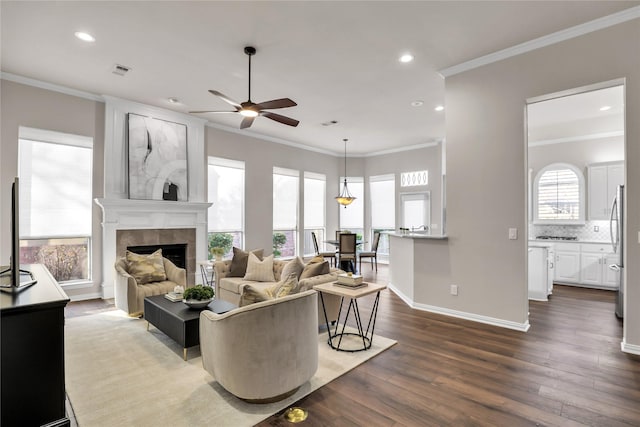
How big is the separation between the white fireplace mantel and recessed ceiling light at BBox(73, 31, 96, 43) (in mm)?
2438

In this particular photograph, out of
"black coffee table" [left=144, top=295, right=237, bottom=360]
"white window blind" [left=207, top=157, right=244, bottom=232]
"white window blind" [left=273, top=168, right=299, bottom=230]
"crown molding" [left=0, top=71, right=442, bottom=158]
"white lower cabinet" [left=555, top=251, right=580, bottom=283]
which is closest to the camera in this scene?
"black coffee table" [left=144, top=295, right=237, bottom=360]

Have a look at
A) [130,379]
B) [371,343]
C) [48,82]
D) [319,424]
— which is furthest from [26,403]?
[48,82]

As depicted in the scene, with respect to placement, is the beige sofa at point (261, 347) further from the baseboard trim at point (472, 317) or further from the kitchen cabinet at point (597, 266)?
the kitchen cabinet at point (597, 266)

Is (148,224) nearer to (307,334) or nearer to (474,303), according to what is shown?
(307,334)

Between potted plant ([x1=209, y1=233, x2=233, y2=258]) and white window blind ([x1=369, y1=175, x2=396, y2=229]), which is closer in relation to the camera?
potted plant ([x1=209, y1=233, x2=233, y2=258])

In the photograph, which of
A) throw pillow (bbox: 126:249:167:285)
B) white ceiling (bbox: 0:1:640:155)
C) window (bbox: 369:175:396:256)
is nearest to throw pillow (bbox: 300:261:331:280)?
throw pillow (bbox: 126:249:167:285)

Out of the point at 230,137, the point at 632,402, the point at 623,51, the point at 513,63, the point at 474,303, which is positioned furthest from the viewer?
the point at 230,137

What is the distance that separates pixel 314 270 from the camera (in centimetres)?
375

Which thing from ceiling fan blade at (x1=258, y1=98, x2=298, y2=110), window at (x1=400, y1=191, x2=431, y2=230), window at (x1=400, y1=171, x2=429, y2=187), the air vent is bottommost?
window at (x1=400, y1=191, x2=431, y2=230)

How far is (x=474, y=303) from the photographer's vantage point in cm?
416

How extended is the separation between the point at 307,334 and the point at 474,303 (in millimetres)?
2680

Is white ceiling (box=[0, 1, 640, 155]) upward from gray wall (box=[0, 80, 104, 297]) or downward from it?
upward

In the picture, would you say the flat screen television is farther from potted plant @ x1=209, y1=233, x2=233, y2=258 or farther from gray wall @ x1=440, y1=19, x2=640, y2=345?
potted plant @ x1=209, y1=233, x2=233, y2=258

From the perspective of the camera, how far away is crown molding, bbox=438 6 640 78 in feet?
10.4
